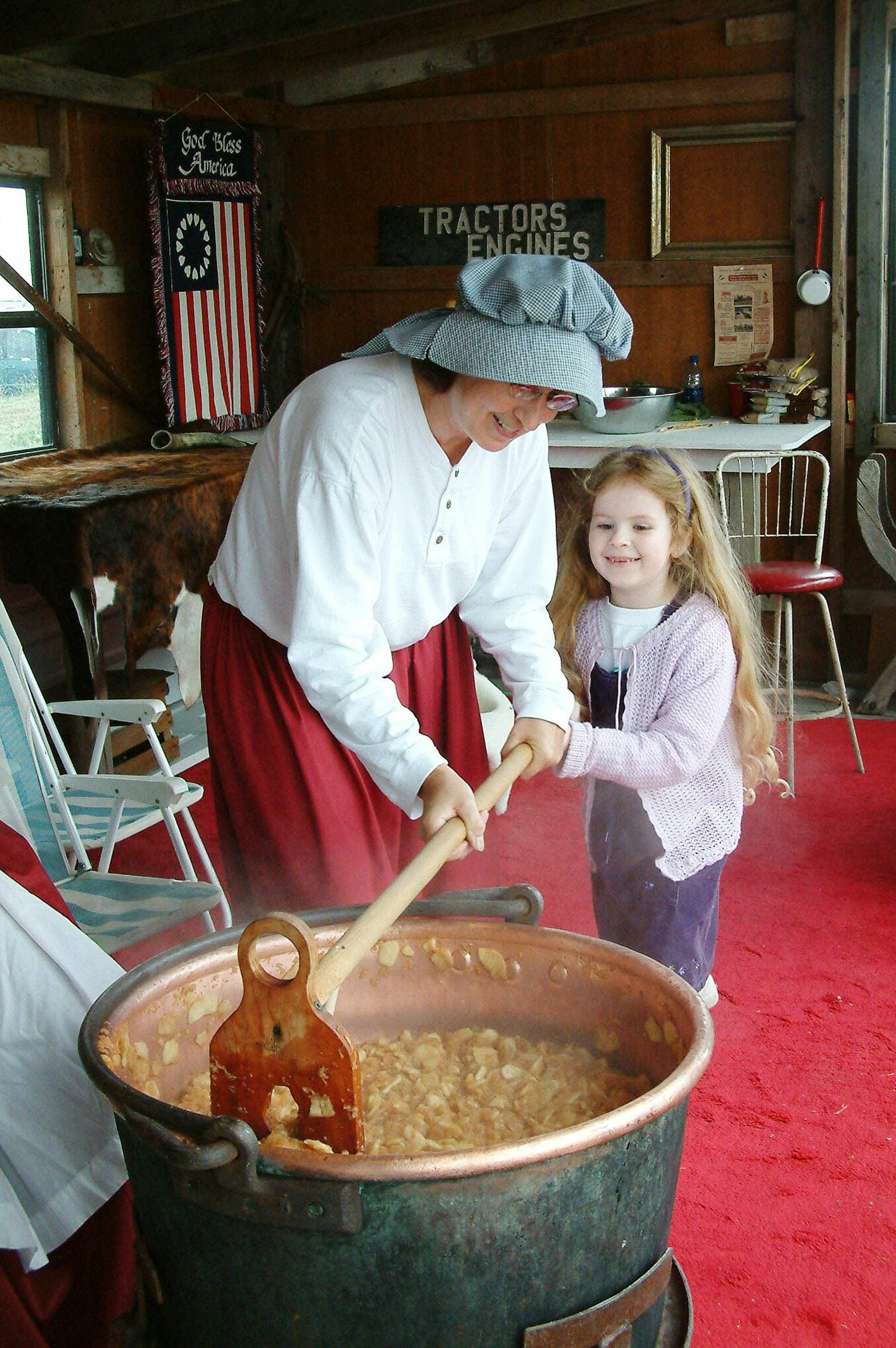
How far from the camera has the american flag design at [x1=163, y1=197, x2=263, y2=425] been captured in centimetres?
545

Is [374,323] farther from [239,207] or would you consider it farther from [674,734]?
[674,734]

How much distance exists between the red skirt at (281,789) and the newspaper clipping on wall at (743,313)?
4033mm

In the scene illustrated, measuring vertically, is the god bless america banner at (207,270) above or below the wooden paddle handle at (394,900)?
above

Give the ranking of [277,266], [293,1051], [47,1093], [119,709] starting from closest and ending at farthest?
[293,1051] → [47,1093] → [119,709] → [277,266]

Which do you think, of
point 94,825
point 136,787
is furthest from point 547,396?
point 94,825

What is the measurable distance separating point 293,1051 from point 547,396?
36.9 inches

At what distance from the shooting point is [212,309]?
5656mm

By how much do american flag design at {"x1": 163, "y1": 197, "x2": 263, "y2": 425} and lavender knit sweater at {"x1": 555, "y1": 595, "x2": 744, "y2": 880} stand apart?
11.9 ft

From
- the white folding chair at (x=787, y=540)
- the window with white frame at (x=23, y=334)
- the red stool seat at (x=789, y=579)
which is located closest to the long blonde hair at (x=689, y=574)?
the white folding chair at (x=787, y=540)

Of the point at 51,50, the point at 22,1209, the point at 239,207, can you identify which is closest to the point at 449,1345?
the point at 22,1209

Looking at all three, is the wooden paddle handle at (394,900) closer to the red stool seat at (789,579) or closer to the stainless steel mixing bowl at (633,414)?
the red stool seat at (789,579)

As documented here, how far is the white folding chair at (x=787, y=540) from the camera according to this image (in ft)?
14.2

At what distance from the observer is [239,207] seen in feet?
18.9

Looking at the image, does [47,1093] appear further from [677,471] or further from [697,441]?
[697,441]
